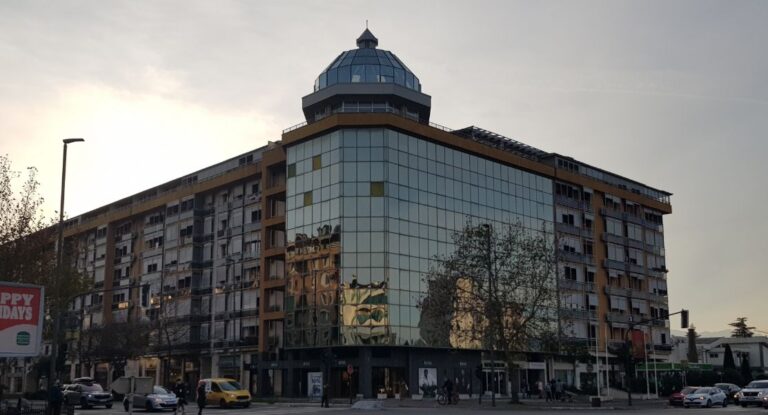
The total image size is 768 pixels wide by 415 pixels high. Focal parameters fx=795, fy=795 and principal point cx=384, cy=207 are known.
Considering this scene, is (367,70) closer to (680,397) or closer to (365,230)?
(365,230)

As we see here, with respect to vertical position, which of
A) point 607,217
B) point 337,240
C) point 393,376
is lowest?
point 393,376

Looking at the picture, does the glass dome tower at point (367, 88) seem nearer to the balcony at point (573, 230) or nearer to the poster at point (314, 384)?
the balcony at point (573, 230)

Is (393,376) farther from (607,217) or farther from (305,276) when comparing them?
(607,217)

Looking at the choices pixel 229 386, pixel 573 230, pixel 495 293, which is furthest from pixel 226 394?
pixel 573 230

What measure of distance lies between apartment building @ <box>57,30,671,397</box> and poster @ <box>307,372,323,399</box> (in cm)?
75

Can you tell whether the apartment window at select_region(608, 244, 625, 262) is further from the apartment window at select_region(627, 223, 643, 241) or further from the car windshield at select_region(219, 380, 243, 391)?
the car windshield at select_region(219, 380, 243, 391)

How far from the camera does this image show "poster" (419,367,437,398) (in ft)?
223

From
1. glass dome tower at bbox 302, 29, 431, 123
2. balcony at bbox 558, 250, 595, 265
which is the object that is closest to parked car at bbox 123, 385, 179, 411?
glass dome tower at bbox 302, 29, 431, 123

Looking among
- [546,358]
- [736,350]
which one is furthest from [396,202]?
[736,350]

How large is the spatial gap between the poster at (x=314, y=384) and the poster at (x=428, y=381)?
8.57 meters

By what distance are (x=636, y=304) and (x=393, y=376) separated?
141ft

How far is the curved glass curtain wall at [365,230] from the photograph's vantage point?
6719cm

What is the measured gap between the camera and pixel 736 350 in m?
132

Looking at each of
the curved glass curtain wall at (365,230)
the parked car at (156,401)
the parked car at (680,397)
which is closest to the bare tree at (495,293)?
the curved glass curtain wall at (365,230)
